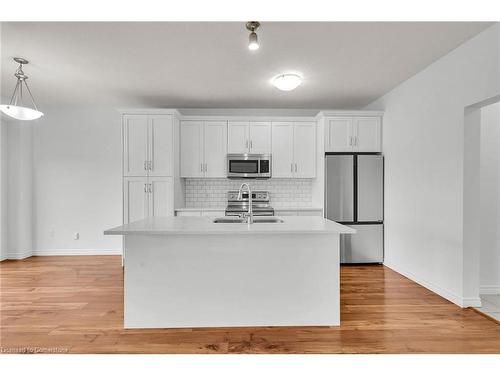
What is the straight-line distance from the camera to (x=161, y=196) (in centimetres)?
475

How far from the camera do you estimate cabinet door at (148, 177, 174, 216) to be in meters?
4.73

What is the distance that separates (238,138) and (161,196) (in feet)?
5.08

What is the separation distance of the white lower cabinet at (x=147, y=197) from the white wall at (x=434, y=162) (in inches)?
131

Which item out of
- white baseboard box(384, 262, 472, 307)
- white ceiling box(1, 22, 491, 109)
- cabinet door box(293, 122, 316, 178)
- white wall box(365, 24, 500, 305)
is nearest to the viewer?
white ceiling box(1, 22, 491, 109)

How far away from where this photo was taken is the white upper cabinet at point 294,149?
517 centimetres

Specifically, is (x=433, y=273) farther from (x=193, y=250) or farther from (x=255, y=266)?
(x=193, y=250)

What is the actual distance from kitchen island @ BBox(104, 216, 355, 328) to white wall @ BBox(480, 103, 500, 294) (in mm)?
2073

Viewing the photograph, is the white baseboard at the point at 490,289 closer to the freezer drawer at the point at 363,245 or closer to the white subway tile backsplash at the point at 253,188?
the freezer drawer at the point at 363,245

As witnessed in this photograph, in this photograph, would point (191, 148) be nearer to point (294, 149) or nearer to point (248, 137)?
point (248, 137)

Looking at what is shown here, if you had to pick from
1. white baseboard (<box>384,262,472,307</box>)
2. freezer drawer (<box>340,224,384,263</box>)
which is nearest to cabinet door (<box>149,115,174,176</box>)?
freezer drawer (<box>340,224,384,263</box>)

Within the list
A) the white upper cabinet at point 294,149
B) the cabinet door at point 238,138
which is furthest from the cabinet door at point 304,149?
the cabinet door at point 238,138

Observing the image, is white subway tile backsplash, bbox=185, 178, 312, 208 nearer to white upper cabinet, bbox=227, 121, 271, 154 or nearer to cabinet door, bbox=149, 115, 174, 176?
white upper cabinet, bbox=227, 121, 271, 154

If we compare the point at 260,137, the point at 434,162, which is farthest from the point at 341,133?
the point at 434,162

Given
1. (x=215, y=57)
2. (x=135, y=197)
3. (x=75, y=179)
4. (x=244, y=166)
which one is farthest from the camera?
(x=75, y=179)
